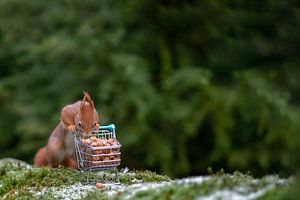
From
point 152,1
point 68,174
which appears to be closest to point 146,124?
point 152,1

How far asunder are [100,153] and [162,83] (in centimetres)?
384

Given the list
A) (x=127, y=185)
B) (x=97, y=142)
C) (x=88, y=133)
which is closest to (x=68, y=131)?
(x=88, y=133)

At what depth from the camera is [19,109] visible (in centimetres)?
882

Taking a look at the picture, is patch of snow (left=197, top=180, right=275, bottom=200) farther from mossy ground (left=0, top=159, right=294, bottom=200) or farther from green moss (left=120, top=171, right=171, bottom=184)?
green moss (left=120, top=171, right=171, bottom=184)

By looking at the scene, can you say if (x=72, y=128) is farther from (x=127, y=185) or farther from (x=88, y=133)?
(x=127, y=185)

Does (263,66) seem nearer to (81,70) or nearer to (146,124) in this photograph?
(146,124)

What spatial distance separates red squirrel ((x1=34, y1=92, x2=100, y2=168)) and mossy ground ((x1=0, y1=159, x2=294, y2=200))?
0.49ft

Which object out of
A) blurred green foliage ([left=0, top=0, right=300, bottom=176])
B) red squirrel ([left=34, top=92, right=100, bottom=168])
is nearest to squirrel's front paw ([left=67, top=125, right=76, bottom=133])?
red squirrel ([left=34, top=92, right=100, bottom=168])

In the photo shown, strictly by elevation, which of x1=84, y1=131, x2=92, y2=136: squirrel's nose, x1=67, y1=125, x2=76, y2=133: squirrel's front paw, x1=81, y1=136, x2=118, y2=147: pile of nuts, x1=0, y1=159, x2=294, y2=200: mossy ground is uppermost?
x1=67, y1=125, x2=76, y2=133: squirrel's front paw

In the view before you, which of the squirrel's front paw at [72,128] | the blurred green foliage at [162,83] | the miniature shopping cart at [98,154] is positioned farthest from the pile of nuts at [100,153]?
the blurred green foliage at [162,83]

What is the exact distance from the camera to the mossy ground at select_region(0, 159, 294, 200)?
3.55 metres

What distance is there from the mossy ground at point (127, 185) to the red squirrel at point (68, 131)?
0.49 feet

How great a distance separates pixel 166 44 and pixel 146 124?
2.99ft

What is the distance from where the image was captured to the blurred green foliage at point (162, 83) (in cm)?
814
